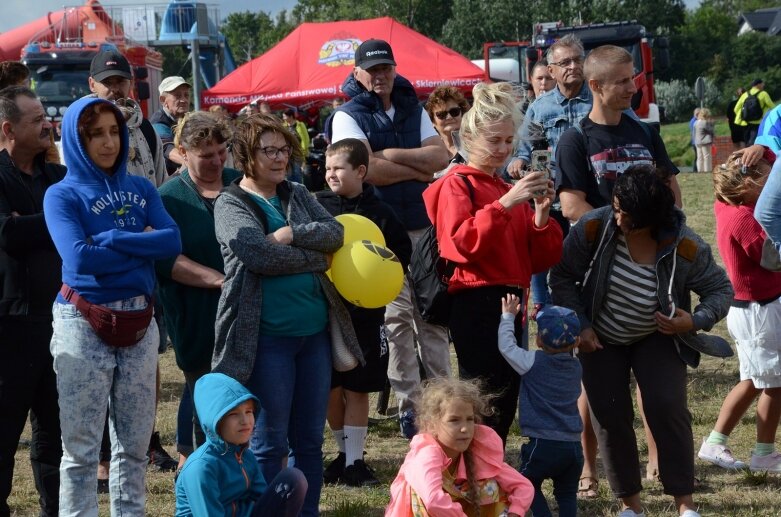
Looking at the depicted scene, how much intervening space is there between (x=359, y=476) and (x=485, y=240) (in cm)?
191

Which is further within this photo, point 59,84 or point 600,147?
point 59,84

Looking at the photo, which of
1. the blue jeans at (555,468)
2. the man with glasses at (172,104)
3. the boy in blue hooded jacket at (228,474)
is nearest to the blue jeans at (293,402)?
the boy in blue hooded jacket at (228,474)

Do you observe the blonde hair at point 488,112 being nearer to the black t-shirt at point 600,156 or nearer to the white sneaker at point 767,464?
the black t-shirt at point 600,156

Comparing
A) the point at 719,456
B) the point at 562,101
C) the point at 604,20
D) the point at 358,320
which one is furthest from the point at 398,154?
the point at 604,20

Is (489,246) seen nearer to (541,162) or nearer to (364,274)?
(541,162)

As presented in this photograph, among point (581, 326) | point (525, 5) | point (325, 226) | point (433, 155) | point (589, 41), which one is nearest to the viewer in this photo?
point (325, 226)

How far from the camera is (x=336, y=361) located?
495cm

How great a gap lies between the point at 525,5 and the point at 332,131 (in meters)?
59.7

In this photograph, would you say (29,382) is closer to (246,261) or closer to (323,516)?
(246,261)

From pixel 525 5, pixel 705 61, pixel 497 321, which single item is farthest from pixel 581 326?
pixel 705 61

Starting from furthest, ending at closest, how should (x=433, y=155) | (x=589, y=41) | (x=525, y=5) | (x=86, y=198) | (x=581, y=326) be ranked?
(x=525, y=5) → (x=589, y=41) → (x=433, y=155) → (x=581, y=326) → (x=86, y=198)

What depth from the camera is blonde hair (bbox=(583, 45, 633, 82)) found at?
5441 millimetres

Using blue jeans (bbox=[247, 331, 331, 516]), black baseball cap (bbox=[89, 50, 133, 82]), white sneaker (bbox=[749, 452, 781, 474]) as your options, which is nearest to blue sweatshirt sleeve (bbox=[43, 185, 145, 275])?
blue jeans (bbox=[247, 331, 331, 516])

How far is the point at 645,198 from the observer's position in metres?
4.95
